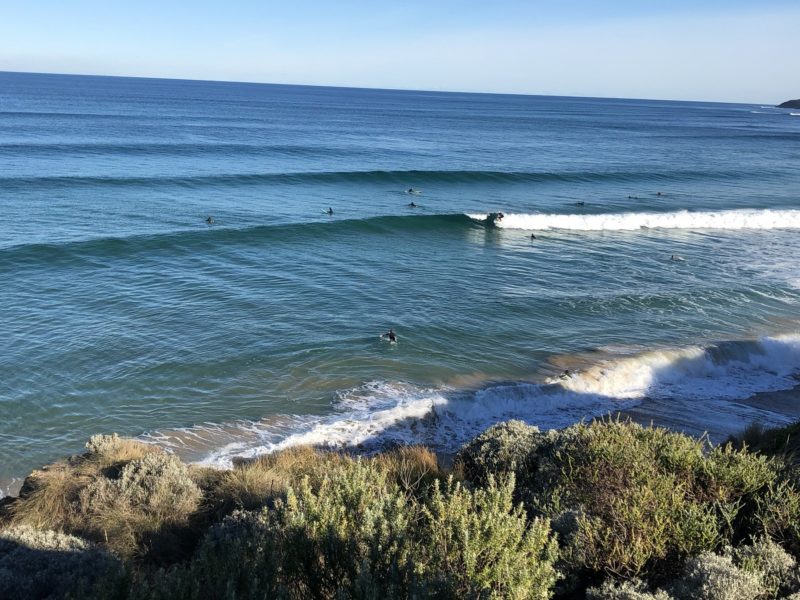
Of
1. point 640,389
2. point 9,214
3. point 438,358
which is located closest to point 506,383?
point 438,358

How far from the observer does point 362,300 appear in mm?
18781

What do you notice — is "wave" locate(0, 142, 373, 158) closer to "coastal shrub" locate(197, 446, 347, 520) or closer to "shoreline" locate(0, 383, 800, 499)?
"coastal shrub" locate(197, 446, 347, 520)

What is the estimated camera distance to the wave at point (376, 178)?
3269 cm

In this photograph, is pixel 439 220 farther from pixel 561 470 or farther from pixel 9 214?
pixel 561 470

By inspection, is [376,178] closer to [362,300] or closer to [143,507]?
[362,300]

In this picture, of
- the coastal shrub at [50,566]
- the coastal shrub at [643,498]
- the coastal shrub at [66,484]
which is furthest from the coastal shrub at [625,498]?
the coastal shrub at [66,484]

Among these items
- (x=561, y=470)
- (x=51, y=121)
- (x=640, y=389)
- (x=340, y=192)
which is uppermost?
(x=51, y=121)

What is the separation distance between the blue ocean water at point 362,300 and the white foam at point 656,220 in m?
0.16

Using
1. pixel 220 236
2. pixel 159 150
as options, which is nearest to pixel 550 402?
pixel 220 236

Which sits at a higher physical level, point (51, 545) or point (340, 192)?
point (340, 192)

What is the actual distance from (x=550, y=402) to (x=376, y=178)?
28.5 meters

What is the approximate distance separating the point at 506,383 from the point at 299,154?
37.7 metres

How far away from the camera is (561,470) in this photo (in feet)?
22.1

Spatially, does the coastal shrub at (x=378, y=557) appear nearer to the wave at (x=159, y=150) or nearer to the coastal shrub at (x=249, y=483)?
the coastal shrub at (x=249, y=483)
